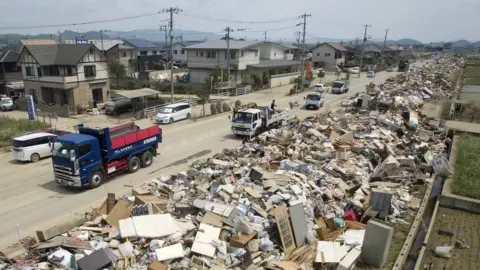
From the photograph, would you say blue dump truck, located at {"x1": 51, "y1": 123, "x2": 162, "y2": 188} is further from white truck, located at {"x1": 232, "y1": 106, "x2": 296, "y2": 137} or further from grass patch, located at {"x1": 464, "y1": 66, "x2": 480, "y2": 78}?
grass patch, located at {"x1": 464, "y1": 66, "x2": 480, "y2": 78}

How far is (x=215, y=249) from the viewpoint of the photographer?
919 cm

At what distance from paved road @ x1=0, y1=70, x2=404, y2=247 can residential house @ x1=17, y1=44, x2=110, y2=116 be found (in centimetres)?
1321

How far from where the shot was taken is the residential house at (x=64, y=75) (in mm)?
32000

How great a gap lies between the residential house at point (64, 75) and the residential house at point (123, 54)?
24122mm

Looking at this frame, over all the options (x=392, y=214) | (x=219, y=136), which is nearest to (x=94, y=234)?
(x=392, y=214)

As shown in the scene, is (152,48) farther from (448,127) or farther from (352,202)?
(352,202)

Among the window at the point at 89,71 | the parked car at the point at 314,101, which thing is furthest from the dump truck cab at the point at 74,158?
the parked car at the point at 314,101

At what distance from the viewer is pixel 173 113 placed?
27.7 m

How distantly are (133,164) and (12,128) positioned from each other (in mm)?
12507

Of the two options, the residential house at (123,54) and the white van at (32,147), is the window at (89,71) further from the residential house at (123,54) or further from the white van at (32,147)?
the residential house at (123,54)

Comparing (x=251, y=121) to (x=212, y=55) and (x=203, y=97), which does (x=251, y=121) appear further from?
(x=212, y=55)

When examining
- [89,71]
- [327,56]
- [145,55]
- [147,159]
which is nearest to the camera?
[147,159]

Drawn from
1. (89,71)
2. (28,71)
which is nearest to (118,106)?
(89,71)

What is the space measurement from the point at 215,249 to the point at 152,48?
6597cm
